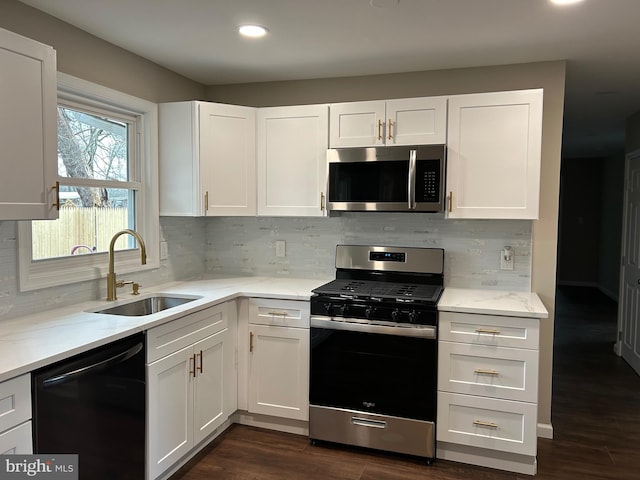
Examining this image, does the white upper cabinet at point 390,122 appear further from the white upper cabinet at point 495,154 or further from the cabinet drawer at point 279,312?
the cabinet drawer at point 279,312

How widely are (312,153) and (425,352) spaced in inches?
57.1

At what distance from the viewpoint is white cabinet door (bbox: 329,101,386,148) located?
304cm

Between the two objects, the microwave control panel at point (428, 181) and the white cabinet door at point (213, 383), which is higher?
the microwave control panel at point (428, 181)

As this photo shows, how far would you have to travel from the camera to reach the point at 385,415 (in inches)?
110

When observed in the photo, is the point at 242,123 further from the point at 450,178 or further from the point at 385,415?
the point at 385,415

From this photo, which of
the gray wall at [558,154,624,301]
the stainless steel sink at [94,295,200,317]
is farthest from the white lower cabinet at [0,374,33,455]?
the gray wall at [558,154,624,301]

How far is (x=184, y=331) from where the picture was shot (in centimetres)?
255

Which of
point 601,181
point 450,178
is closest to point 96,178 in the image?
point 450,178

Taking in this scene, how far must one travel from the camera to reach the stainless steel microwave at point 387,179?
289 centimetres

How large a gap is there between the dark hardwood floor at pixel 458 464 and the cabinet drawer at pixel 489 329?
741 millimetres

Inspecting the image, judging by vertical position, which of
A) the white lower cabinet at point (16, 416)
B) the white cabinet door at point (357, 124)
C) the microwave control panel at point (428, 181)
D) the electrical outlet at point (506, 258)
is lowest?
the white lower cabinet at point (16, 416)

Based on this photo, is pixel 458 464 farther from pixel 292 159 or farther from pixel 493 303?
pixel 292 159
